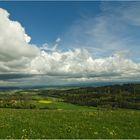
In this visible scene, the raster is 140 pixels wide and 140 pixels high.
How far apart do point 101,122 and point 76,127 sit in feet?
12.3

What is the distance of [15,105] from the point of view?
5741 cm

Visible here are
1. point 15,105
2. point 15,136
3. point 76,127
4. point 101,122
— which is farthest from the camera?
point 15,105

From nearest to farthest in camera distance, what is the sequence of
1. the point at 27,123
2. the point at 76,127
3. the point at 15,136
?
1. the point at 15,136
2. the point at 76,127
3. the point at 27,123

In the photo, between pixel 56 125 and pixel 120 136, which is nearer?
pixel 120 136

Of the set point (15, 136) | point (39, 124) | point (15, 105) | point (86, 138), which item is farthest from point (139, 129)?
point (15, 105)

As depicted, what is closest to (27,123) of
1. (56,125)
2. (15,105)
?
(56,125)

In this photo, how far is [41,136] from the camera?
659 inches

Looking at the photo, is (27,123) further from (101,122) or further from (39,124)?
(101,122)

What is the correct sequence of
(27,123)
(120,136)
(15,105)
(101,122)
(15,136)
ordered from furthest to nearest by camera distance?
1. (15,105)
2. (101,122)
3. (27,123)
4. (120,136)
5. (15,136)

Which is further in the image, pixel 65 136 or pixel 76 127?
pixel 76 127

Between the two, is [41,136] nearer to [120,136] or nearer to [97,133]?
[97,133]

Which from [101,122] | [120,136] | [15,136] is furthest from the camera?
[101,122]

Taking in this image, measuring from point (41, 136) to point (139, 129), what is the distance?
26.1 ft

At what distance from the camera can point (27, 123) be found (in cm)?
2130
